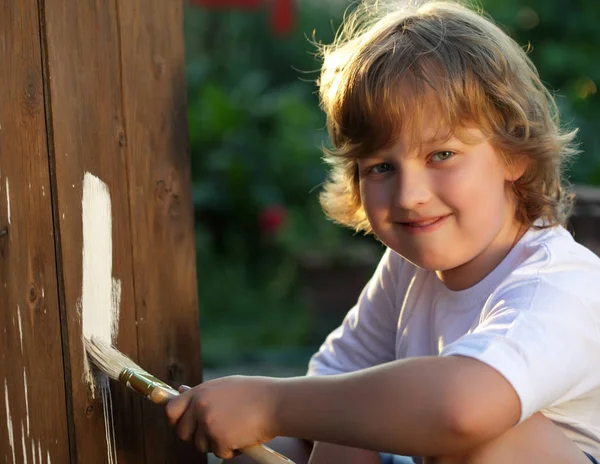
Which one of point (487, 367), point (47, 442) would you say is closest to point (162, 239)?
point (47, 442)

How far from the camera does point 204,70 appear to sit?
5281mm

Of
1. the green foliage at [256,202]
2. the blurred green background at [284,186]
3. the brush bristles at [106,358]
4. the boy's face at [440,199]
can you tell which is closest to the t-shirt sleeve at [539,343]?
the boy's face at [440,199]

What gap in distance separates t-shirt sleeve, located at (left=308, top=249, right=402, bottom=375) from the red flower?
269 centimetres

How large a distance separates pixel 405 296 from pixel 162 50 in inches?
27.9

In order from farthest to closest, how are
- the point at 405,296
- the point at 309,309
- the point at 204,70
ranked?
the point at 204,70 < the point at 309,309 < the point at 405,296

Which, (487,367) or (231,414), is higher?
(487,367)

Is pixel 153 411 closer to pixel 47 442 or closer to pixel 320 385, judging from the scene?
pixel 47 442

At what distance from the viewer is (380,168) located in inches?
65.2

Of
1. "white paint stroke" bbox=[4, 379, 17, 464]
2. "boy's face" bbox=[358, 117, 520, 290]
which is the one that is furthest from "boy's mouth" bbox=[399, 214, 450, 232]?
"white paint stroke" bbox=[4, 379, 17, 464]

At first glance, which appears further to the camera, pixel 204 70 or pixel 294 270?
pixel 204 70

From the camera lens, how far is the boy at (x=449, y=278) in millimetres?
1367

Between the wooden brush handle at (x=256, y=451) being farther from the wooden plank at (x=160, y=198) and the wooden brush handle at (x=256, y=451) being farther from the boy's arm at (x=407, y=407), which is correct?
the wooden plank at (x=160, y=198)

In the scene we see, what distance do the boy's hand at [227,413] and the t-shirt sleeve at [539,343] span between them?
0.31m

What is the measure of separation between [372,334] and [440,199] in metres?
0.49
